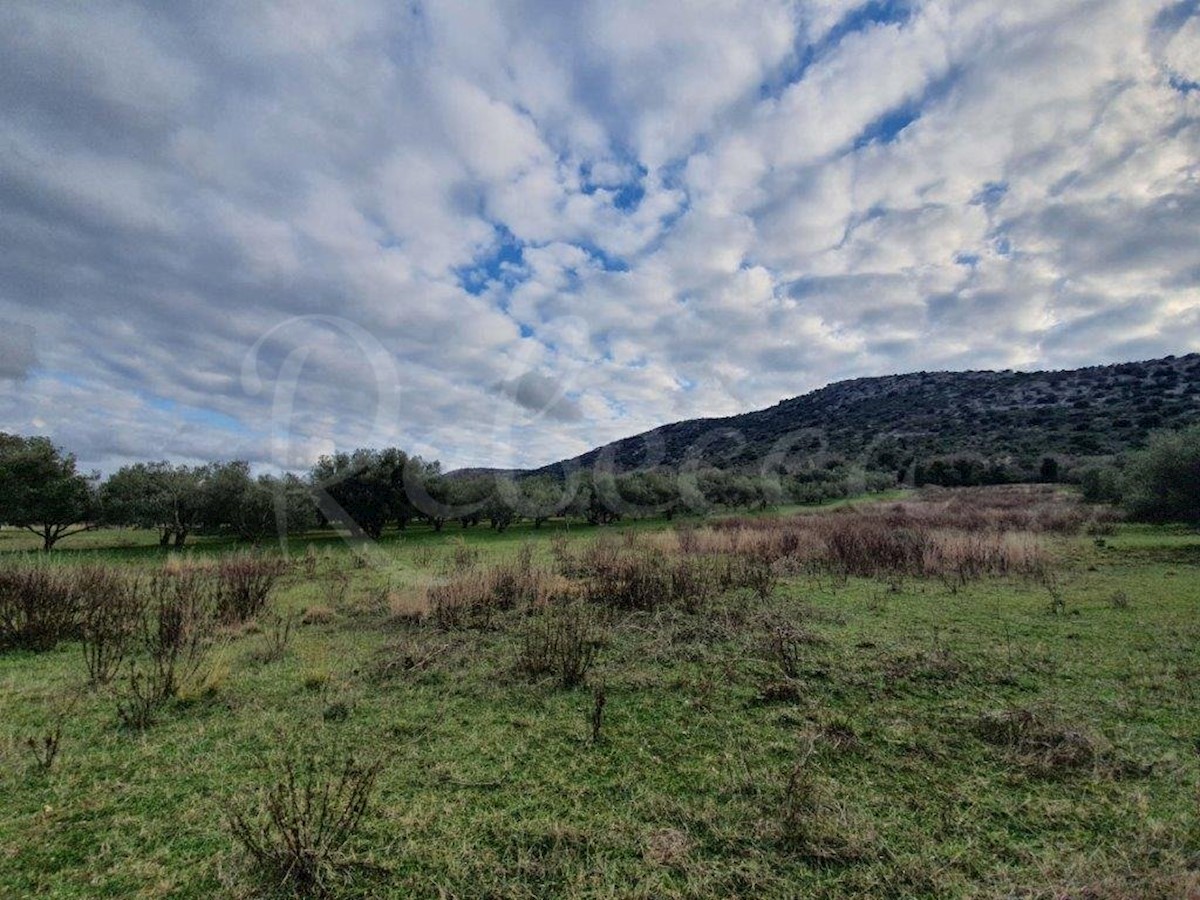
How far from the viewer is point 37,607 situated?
7.38 m

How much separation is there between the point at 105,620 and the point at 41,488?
22.0 m

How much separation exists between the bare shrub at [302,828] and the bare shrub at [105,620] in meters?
3.56

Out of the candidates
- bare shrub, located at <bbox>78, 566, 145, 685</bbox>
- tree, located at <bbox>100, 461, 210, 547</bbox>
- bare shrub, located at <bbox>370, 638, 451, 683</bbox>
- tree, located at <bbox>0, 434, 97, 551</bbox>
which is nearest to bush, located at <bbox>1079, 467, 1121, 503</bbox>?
bare shrub, located at <bbox>370, 638, 451, 683</bbox>

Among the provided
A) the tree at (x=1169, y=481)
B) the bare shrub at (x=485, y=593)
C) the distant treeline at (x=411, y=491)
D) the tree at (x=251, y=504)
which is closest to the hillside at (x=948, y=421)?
the distant treeline at (x=411, y=491)

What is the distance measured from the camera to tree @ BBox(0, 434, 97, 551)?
2123cm

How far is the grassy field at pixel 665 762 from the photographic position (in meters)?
2.81

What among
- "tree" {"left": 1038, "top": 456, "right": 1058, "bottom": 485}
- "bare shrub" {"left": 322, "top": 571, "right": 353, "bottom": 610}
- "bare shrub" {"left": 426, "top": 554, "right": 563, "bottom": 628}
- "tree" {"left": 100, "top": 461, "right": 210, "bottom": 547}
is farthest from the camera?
"tree" {"left": 1038, "top": 456, "right": 1058, "bottom": 485}

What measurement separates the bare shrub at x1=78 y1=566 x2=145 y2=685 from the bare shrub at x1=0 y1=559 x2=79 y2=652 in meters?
0.17

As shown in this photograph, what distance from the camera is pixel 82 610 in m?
7.66

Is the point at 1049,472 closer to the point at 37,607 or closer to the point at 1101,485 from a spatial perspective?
the point at 1101,485

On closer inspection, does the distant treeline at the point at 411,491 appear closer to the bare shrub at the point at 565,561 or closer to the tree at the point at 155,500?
the tree at the point at 155,500

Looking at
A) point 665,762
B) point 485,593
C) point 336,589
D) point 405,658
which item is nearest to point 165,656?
point 405,658

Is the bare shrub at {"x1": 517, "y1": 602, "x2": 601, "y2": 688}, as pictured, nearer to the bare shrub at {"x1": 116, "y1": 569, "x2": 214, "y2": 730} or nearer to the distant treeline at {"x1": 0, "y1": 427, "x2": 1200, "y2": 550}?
the bare shrub at {"x1": 116, "y1": 569, "x2": 214, "y2": 730}

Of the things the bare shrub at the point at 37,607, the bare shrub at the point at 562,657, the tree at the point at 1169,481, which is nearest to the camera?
the bare shrub at the point at 562,657
